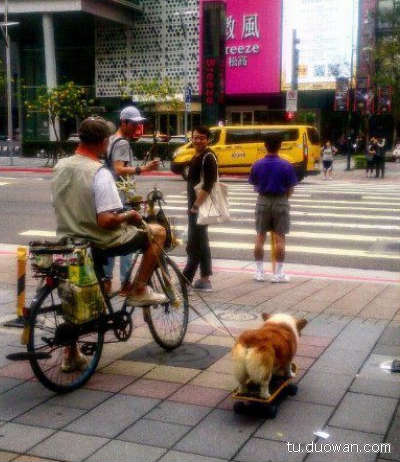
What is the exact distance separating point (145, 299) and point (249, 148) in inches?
914

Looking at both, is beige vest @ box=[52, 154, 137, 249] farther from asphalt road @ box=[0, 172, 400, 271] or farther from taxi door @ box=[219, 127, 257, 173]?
taxi door @ box=[219, 127, 257, 173]

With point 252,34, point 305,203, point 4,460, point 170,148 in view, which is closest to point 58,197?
point 4,460

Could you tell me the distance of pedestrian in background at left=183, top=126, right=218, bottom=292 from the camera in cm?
788

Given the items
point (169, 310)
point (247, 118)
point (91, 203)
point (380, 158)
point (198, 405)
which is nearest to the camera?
point (198, 405)

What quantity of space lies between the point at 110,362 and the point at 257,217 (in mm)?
3947

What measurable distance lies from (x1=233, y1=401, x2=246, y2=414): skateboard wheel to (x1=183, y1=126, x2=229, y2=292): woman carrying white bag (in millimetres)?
3676

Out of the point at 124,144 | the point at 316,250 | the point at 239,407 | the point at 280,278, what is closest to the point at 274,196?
the point at 280,278

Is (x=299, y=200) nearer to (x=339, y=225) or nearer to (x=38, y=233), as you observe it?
(x=339, y=225)

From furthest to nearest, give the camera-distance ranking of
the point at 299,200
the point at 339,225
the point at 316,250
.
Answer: the point at 299,200 < the point at 339,225 < the point at 316,250

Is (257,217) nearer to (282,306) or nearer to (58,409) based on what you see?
(282,306)

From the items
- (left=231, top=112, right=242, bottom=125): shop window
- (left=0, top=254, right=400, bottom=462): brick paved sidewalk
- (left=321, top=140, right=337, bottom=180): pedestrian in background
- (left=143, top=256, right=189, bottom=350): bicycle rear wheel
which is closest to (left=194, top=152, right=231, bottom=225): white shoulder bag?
(left=0, top=254, right=400, bottom=462): brick paved sidewalk

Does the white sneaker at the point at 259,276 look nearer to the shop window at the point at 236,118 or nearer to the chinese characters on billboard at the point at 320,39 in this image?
the chinese characters on billboard at the point at 320,39

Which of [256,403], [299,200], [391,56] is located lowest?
[299,200]

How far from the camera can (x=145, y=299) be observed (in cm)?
527
